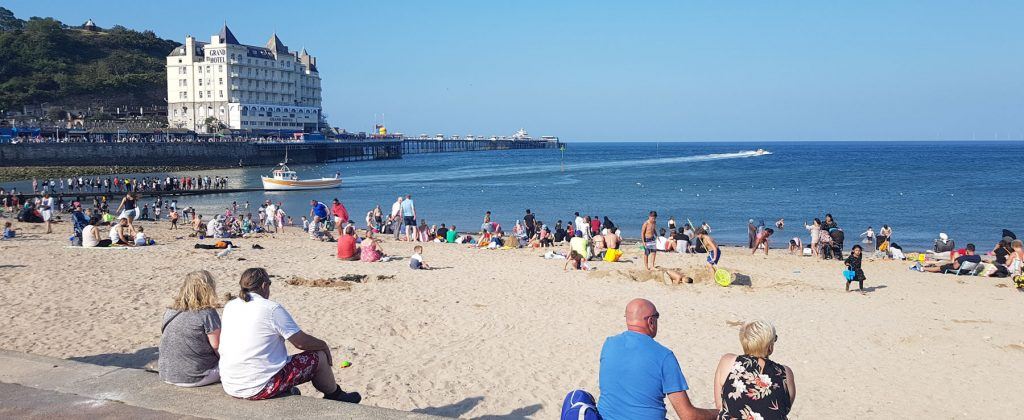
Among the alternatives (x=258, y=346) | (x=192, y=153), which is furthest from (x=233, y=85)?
(x=258, y=346)

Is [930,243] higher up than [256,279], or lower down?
lower down

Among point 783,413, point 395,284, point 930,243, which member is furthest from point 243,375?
point 930,243

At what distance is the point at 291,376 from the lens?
452cm

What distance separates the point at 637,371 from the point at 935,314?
8995 mm

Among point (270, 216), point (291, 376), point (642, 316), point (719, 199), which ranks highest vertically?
point (642, 316)

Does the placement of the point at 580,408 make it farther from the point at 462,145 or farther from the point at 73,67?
Result: the point at 462,145

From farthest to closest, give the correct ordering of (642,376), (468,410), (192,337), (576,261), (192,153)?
1. (192,153)
2. (576,261)
3. (468,410)
4. (192,337)
5. (642,376)

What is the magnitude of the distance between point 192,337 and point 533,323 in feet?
18.0

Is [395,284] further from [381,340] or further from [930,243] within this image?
[930,243]

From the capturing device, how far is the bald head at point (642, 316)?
3.88 meters

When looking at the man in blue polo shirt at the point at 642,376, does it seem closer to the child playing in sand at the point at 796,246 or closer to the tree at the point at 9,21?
the child playing in sand at the point at 796,246

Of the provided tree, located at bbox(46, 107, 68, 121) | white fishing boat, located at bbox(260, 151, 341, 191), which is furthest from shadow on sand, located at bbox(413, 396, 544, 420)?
tree, located at bbox(46, 107, 68, 121)

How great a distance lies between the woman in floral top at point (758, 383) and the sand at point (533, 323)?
2664 millimetres

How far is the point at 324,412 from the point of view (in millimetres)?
4043
